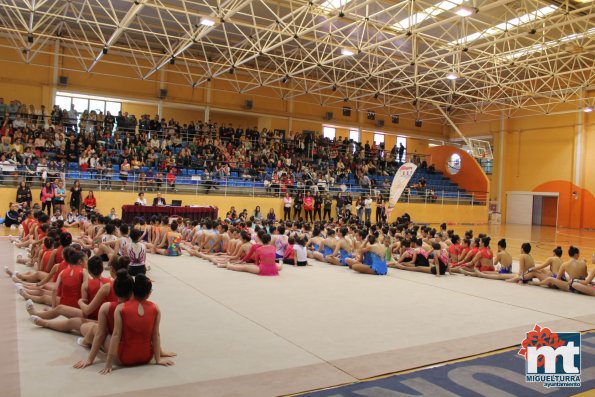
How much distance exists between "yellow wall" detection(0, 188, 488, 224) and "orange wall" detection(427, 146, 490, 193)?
173 cm

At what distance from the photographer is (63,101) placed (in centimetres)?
2647

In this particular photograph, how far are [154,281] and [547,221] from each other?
30213 mm

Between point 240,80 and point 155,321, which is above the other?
point 240,80

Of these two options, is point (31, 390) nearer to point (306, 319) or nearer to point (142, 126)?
point (306, 319)

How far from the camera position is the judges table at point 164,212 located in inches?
698

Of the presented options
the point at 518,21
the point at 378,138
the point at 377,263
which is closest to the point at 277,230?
the point at 377,263

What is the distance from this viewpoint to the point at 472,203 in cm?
3044

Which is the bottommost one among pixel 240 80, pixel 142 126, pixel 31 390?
pixel 31 390

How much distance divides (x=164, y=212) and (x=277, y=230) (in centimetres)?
780

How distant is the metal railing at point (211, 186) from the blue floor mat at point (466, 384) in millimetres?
17447

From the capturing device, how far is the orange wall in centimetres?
3161

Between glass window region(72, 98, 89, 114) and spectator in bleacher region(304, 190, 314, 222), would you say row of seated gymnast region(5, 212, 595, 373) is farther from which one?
glass window region(72, 98, 89, 114)

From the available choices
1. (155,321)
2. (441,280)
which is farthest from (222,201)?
(155,321)

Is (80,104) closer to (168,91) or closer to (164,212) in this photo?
(168,91)
